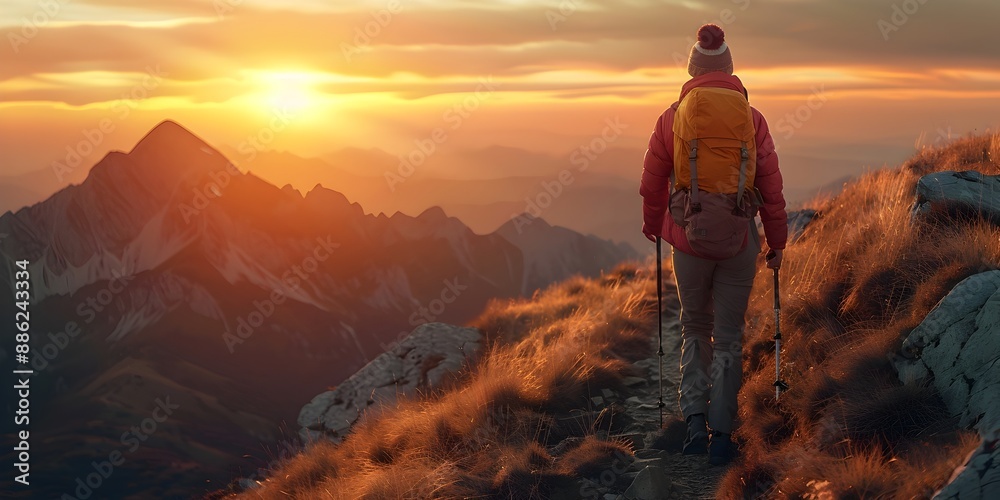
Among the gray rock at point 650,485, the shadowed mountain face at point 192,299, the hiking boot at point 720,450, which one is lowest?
the gray rock at point 650,485

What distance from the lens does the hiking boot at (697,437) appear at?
615 centimetres

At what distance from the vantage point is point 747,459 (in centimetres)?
557

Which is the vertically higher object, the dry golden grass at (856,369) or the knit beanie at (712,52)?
the knit beanie at (712,52)

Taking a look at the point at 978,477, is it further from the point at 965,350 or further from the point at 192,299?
the point at 192,299

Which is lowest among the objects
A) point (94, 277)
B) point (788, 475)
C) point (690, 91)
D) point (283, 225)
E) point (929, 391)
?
point (788, 475)

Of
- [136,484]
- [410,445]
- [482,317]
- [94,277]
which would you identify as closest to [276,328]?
→ [94,277]

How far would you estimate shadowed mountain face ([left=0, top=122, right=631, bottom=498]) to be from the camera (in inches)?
3780

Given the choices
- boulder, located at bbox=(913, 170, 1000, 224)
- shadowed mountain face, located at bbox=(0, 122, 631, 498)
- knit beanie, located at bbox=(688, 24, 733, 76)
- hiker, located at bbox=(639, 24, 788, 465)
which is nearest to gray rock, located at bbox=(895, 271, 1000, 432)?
hiker, located at bbox=(639, 24, 788, 465)

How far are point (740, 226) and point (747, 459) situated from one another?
1760mm

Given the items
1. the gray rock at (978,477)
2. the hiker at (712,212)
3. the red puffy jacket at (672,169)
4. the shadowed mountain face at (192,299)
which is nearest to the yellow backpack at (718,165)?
the hiker at (712,212)

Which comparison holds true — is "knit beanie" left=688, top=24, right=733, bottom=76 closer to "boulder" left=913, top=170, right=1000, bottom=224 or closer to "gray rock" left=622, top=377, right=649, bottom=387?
"boulder" left=913, top=170, right=1000, bottom=224

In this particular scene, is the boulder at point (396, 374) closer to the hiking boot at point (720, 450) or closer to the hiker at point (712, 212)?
the hiker at point (712, 212)

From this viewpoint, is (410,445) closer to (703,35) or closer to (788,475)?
(788,475)

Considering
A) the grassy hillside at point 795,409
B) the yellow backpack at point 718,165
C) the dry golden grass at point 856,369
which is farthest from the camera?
the yellow backpack at point 718,165
